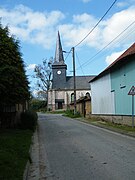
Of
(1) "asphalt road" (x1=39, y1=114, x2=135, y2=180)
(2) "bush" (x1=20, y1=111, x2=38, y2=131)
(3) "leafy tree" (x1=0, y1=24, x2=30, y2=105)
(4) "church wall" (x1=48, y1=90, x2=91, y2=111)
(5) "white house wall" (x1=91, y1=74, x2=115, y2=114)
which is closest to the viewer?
(1) "asphalt road" (x1=39, y1=114, x2=135, y2=180)

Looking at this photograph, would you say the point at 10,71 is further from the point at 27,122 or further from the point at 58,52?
the point at 58,52

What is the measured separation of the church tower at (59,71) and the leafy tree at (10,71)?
6256 centimetres

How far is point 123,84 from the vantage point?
22.2 meters

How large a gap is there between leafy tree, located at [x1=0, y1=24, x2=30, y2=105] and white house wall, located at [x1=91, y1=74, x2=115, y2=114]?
36.5 ft

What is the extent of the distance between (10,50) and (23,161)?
8.61m

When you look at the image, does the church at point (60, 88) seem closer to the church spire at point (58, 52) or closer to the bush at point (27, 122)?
the church spire at point (58, 52)

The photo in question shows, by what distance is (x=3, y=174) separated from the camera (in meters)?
6.45

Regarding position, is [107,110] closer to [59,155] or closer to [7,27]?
[7,27]

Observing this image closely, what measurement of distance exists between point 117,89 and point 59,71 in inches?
2378

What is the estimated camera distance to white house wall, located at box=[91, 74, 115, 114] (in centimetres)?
2631

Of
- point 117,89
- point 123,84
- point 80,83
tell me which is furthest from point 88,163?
point 80,83

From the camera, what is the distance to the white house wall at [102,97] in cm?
2631

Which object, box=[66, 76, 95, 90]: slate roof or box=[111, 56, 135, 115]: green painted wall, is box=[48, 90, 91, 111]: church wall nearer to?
box=[66, 76, 95, 90]: slate roof

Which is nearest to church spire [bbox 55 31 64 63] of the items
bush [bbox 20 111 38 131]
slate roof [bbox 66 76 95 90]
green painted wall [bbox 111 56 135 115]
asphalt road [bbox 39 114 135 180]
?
slate roof [bbox 66 76 95 90]
